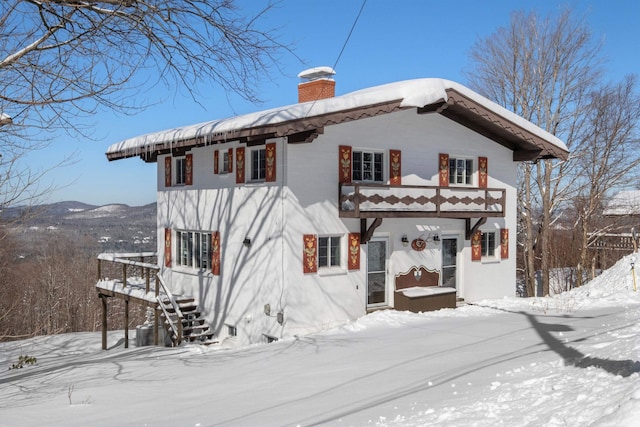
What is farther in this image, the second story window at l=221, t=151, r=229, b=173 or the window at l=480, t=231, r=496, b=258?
the window at l=480, t=231, r=496, b=258

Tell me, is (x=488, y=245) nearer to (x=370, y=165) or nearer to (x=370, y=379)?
(x=370, y=165)

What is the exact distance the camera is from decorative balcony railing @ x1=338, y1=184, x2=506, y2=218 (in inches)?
588

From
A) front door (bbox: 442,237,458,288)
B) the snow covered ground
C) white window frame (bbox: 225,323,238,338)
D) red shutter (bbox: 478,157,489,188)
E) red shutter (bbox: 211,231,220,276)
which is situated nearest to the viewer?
the snow covered ground

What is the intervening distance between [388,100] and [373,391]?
28.8ft

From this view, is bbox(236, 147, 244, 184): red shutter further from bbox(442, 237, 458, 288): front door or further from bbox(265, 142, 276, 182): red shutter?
bbox(442, 237, 458, 288): front door

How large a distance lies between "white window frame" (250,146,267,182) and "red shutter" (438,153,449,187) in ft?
18.5

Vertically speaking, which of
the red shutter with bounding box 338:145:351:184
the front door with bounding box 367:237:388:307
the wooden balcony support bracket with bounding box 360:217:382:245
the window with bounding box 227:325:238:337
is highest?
the red shutter with bounding box 338:145:351:184

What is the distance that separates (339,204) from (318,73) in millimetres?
5135

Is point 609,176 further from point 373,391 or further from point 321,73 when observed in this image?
point 373,391

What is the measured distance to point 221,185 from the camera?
1703 centimetres

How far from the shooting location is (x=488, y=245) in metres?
19.4

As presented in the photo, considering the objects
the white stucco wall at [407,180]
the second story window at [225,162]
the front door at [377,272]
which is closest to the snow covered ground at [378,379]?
the front door at [377,272]

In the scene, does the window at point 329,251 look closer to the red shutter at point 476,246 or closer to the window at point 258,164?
the window at point 258,164

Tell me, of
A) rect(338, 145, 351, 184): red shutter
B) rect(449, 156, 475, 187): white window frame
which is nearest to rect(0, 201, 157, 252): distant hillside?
rect(338, 145, 351, 184): red shutter
